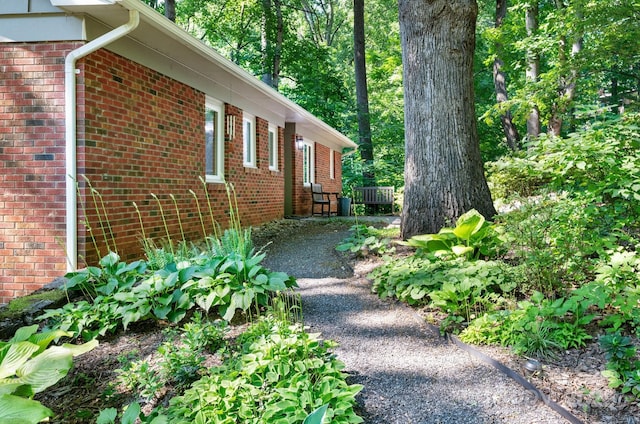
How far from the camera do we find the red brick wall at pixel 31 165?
4.43 metres

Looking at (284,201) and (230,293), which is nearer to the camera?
(230,293)

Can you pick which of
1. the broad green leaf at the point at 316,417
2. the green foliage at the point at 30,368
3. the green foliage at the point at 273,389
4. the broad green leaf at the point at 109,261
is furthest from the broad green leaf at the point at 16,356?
the broad green leaf at the point at 109,261

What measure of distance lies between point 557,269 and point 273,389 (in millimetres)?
2269

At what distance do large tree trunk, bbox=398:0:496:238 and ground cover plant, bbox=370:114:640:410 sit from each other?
0.81m

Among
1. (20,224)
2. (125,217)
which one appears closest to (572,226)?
(125,217)

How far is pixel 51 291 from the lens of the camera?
3656 mm

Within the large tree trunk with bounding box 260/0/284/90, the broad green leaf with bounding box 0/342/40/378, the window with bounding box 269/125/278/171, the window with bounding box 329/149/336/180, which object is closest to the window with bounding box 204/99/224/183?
the window with bounding box 269/125/278/171

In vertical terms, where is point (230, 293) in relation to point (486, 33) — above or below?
below

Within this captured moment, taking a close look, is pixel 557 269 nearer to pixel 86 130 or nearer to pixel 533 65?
pixel 86 130

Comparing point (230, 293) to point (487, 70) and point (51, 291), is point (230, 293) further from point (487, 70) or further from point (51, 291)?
point (487, 70)

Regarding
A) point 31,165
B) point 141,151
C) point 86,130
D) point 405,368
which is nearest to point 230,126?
point 141,151

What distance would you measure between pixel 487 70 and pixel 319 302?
64.3 feet

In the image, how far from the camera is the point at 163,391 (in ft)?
7.40

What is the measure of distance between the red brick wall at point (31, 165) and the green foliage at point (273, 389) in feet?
10.4
